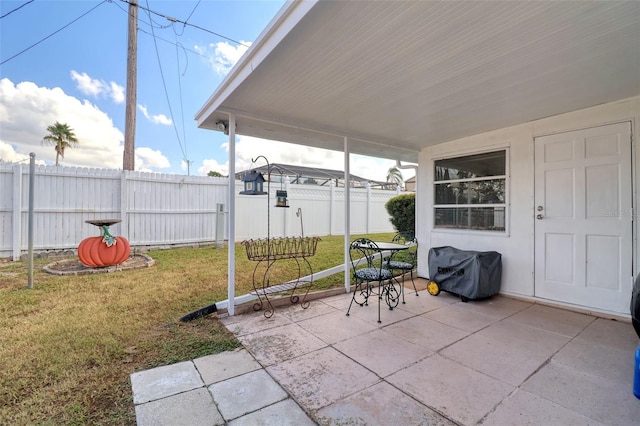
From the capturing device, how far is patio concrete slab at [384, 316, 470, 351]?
2.55m

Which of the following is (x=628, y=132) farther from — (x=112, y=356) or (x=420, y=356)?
(x=112, y=356)

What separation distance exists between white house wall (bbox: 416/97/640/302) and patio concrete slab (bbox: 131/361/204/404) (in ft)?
13.1

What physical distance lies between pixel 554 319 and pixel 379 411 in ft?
8.71

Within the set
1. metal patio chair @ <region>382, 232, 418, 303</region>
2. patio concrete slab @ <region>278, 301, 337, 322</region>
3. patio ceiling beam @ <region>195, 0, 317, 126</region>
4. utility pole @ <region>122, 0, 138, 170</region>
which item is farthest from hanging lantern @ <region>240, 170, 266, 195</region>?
utility pole @ <region>122, 0, 138, 170</region>

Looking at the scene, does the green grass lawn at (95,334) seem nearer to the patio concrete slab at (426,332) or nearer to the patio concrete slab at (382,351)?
the patio concrete slab at (382,351)

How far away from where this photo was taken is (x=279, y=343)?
2555 millimetres

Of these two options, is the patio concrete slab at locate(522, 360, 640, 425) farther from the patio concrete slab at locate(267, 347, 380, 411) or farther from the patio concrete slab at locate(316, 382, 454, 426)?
the patio concrete slab at locate(267, 347, 380, 411)

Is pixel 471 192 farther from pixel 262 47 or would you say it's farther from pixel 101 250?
pixel 101 250

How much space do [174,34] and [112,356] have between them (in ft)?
26.9

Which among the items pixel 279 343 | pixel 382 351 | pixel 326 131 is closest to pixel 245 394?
pixel 279 343

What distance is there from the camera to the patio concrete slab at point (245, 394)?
169 cm

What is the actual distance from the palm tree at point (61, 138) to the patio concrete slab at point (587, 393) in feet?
61.8

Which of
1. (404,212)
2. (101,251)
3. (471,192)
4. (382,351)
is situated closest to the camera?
(382,351)

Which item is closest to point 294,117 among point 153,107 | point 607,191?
point 607,191
